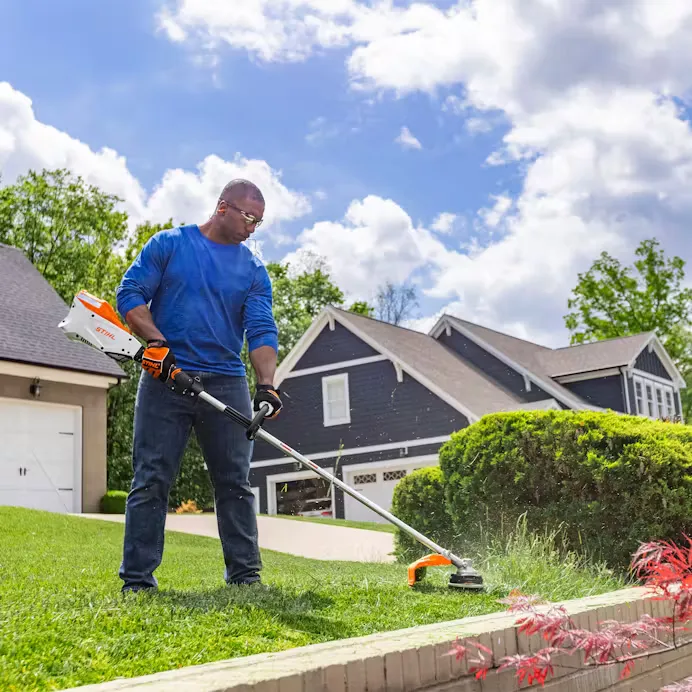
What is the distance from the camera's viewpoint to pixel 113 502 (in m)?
17.6

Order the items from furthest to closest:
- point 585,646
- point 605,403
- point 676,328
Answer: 1. point 676,328
2. point 605,403
3. point 585,646

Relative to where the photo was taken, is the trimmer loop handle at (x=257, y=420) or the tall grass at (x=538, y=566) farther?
the tall grass at (x=538, y=566)

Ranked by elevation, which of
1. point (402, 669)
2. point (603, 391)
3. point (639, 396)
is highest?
point (603, 391)

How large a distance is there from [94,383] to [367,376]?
873 centimetres

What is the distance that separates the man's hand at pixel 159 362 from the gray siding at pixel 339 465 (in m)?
18.3

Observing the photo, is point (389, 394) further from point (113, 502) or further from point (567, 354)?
point (113, 502)

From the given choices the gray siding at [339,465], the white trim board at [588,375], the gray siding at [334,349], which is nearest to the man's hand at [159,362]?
the gray siding at [339,465]

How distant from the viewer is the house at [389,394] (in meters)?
23.9

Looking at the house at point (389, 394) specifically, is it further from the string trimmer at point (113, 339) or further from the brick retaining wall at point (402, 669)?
the brick retaining wall at point (402, 669)

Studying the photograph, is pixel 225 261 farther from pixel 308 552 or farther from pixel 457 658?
pixel 308 552

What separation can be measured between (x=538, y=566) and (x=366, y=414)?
19.2 m

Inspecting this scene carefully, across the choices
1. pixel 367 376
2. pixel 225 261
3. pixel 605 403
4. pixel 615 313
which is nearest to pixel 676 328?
pixel 615 313

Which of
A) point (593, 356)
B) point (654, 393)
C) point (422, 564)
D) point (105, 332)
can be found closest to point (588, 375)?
point (593, 356)

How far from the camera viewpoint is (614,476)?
683 cm
